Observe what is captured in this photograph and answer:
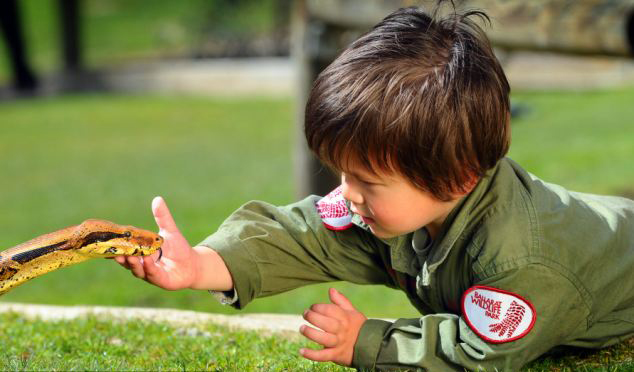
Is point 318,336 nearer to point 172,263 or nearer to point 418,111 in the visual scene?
point 172,263

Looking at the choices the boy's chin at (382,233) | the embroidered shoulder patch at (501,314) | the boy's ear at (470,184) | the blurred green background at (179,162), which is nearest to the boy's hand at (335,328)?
the boy's chin at (382,233)

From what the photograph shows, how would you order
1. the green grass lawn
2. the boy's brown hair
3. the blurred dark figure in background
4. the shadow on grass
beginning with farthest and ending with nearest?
the blurred dark figure in background < the green grass lawn < the shadow on grass < the boy's brown hair

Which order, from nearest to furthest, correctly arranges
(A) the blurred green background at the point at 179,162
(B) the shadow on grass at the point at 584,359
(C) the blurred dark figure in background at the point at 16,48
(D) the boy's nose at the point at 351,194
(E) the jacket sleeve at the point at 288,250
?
1. (D) the boy's nose at the point at 351,194
2. (B) the shadow on grass at the point at 584,359
3. (E) the jacket sleeve at the point at 288,250
4. (A) the blurred green background at the point at 179,162
5. (C) the blurred dark figure in background at the point at 16,48

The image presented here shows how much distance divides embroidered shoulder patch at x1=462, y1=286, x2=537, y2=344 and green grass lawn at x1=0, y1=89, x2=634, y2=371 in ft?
1.39

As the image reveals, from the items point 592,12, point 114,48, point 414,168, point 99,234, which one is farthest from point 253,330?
point 114,48

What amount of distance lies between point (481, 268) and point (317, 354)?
616 mm

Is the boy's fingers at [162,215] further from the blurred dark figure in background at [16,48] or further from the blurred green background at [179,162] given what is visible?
the blurred dark figure in background at [16,48]

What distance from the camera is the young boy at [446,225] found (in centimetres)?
291

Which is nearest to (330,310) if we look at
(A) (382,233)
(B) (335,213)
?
(A) (382,233)

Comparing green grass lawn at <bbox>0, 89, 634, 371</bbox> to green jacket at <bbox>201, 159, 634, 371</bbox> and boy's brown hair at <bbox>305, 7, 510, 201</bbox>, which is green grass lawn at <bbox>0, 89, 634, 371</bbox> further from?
boy's brown hair at <bbox>305, 7, 510, 201</bbox>

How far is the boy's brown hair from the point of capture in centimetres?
288

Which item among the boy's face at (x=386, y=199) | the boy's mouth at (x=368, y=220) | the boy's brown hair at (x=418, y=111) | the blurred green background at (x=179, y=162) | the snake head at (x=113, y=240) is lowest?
the blurred green background at (x=179, y=162)

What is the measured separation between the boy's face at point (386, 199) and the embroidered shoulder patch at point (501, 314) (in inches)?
12.5

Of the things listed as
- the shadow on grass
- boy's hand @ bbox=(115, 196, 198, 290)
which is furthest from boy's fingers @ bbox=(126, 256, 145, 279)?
the shadow on grass
